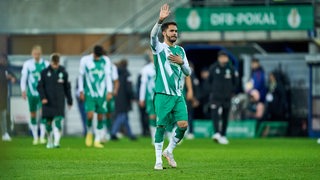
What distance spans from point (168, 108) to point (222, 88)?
12084mm

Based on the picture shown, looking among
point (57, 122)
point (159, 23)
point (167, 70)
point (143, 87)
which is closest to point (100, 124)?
point (57, 122)

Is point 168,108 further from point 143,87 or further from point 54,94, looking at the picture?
point 143,87

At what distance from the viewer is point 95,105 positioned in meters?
28.6

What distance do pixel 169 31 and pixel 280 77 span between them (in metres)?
→ 19.8

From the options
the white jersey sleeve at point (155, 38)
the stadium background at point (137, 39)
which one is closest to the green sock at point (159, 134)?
the white jersey sleeve at point (155, 38)

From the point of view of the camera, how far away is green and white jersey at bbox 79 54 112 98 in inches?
1120

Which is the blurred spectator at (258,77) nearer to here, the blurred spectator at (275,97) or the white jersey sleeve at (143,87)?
the blurred spectator at (275,97)

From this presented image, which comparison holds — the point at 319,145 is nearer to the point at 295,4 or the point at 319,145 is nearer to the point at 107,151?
the point at 107,151

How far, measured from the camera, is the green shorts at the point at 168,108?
19.2m

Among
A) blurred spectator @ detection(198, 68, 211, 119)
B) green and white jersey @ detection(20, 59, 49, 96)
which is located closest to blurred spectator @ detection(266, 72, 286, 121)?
blurred spectator @ detection(198, 68, 211, 119)

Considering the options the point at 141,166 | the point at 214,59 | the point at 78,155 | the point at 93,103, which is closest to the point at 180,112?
the point at 141,166

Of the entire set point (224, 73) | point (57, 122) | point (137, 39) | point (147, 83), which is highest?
point (137, 39)

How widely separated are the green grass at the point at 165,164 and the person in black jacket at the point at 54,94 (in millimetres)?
1358

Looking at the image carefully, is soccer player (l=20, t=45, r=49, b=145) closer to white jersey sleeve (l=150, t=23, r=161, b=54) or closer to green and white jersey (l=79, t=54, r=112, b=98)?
green and white jersey (l=79, t=54, r=112, b=98)
